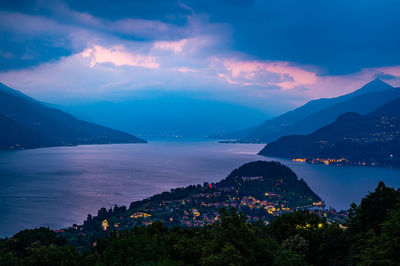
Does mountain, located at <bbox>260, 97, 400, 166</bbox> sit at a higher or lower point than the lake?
higher

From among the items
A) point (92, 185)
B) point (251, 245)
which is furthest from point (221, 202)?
point (251, 245)

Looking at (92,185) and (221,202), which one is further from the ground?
(92,185)

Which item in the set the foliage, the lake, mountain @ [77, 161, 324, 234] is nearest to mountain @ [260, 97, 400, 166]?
the lake

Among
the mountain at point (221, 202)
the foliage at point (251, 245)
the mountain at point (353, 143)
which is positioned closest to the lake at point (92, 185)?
the mountain at point (221, 202)

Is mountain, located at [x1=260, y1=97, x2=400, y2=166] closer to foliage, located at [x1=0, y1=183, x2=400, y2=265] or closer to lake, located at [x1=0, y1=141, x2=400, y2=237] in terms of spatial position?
lake, located at [x1=0, y1=141, x2=400, y2=237]

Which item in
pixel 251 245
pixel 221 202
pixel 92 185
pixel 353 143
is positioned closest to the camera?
pixel 251 245

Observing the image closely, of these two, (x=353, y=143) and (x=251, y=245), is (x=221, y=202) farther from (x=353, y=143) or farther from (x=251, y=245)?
(x=353, y=143)

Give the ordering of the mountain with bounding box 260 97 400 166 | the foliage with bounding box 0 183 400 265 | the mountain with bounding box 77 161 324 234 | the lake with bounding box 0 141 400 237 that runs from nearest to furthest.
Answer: the foliage with bounding box 0 183 400 265
the mountain with bounding box 77 161 324 234
the lake with bounding box 0 141 400 237
the mountain with bounding box 260 97 400 166

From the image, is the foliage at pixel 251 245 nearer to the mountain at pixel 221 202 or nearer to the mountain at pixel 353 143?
the mountain at pixel 221 202

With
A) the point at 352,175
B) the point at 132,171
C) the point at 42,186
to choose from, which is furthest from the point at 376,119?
the point at 42,186

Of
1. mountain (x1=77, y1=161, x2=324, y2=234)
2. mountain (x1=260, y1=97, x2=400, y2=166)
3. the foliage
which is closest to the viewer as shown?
the foliage
